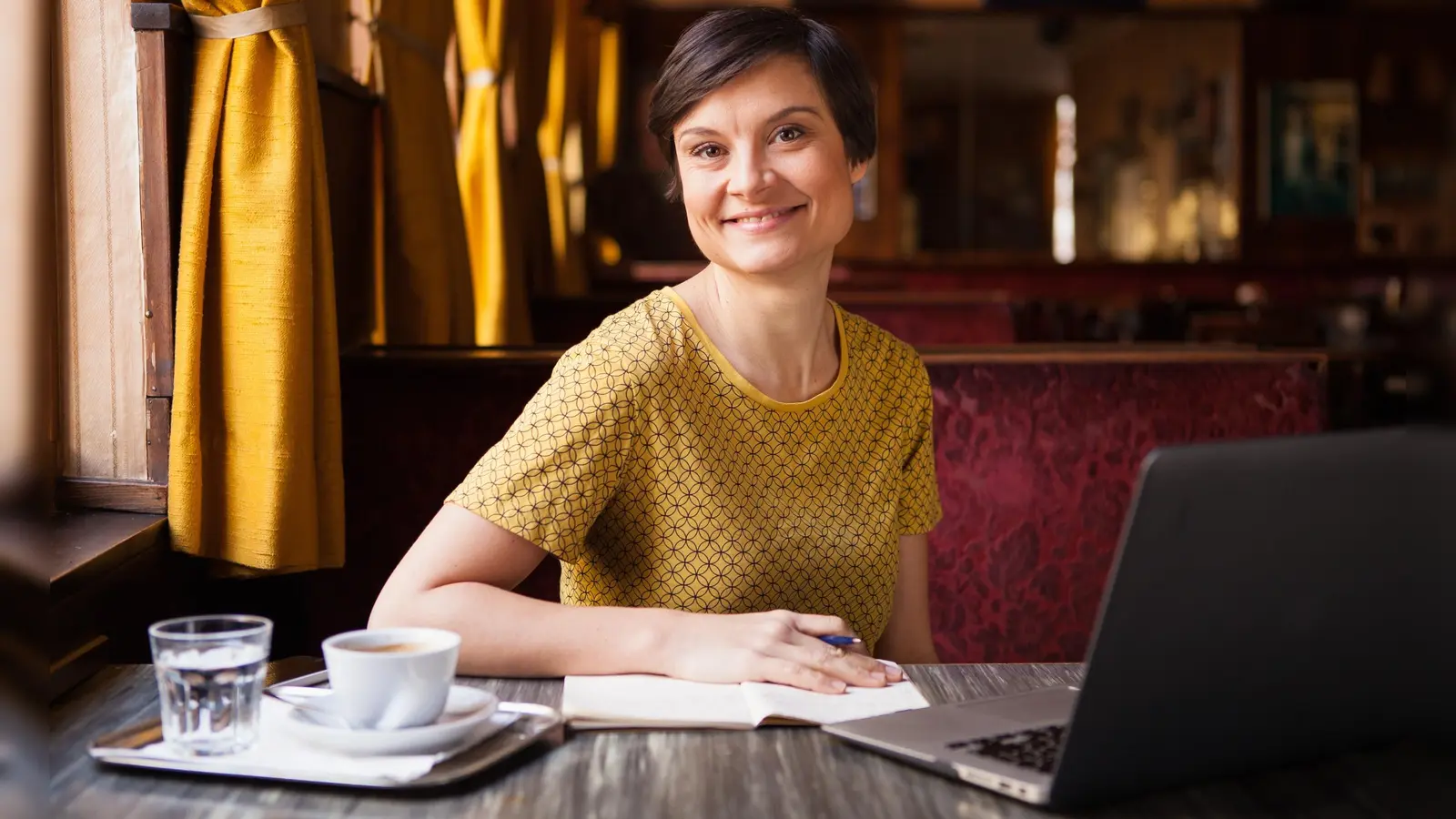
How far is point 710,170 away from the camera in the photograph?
4.94 feet

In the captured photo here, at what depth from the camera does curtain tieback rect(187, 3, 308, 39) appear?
6.07ft

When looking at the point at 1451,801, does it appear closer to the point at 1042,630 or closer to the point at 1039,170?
the point at 1042,630

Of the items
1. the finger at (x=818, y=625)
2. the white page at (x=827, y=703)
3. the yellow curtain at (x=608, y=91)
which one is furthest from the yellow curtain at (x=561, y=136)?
the white page at (x=827, y=703)

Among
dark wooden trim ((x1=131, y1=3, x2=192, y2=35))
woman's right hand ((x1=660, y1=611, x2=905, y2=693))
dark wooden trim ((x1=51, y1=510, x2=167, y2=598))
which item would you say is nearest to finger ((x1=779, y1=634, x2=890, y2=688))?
woman's right hand ((x1=660, y1=611, x2=905, y2=693))

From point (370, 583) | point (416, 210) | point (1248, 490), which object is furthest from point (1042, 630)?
point (1248, 490)

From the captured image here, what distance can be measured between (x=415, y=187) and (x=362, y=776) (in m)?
2.12

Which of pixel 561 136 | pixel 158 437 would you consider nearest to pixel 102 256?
pixel 158 437

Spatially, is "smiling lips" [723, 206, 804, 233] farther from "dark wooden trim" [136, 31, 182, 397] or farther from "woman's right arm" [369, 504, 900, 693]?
"dark wooden trim" [136, 31, 182, 397]

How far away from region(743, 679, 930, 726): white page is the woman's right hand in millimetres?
11

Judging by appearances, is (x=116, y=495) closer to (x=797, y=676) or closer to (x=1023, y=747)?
(x=797, y=676)

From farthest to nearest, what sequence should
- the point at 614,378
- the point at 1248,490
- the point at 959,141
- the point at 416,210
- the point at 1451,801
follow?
the point at 959,141, the point at 416,210, the point at 614,378, the point at 1451,801, the point at 1248,490

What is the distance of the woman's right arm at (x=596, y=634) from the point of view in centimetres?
115

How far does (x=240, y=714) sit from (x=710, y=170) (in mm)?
810

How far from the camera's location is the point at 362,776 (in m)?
0.87
